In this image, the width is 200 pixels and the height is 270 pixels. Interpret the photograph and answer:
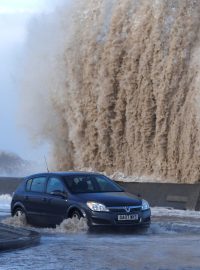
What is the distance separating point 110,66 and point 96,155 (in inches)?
146

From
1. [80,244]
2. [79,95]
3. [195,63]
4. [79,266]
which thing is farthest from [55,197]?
[79,95]

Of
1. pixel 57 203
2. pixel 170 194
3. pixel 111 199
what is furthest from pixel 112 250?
pixel 170 194

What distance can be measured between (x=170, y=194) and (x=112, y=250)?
908cm

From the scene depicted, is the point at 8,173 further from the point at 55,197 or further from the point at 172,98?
the point at 55,197

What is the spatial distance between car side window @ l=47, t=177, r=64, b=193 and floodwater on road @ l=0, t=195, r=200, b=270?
3.56 ft

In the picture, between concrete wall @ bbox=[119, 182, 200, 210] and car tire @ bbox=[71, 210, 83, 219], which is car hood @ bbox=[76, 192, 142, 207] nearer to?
car tire @ bbox=[71, 210, 83, 219]

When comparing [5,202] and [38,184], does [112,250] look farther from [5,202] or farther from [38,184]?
[5,202]

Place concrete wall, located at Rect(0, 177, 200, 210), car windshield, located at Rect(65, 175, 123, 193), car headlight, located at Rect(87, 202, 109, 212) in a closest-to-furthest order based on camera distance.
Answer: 1. car headlight, located at Rect(87, 202, 109, 212)
2. car windshield, located at Rect(65, 175, 123, 193)
3. concrete wall, located at Rect(0, 177, 200, 210)

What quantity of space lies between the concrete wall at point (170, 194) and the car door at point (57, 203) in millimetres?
3902

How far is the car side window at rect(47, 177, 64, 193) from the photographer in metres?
16.8

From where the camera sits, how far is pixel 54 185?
672 inches

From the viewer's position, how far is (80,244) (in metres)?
13.5

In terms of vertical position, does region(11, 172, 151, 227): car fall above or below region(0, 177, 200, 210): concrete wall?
below

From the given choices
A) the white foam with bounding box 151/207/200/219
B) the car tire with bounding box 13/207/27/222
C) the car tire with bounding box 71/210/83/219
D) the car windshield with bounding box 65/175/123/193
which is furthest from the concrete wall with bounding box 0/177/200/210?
the car tire with bounding box 71/210/83/219
